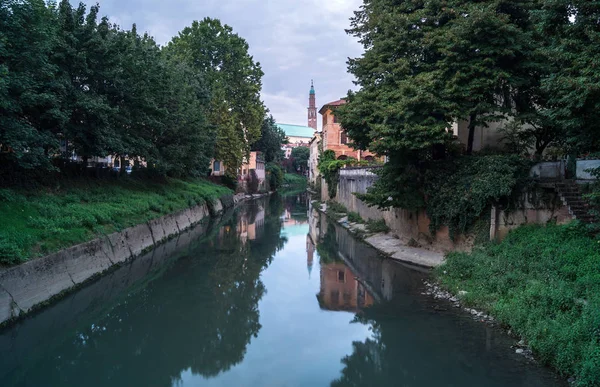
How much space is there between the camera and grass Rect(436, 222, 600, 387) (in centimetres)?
726

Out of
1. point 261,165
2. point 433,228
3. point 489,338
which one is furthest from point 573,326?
point 261,165

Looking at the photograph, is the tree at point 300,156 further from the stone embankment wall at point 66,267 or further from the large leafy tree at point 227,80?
the stone embankment wall at point 66,267

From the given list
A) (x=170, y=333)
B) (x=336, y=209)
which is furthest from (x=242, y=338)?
(x=336, y=209)

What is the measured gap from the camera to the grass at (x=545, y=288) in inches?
286

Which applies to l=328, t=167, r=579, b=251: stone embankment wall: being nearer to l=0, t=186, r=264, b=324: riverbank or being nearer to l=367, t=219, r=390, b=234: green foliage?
l=367, t=219, r=390, b=234: green foliage

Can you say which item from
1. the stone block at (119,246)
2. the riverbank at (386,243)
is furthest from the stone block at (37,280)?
the riverbank at (386,243)

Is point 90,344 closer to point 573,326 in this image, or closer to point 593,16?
point 573,326

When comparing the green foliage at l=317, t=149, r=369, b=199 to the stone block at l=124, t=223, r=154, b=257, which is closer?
the stone block at l=124, t=223, r=154, b=257

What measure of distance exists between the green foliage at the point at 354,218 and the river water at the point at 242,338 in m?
10.7

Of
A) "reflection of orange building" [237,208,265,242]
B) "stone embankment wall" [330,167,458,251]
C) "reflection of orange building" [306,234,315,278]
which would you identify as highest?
"stone embankment wall" [330,167,458,251]

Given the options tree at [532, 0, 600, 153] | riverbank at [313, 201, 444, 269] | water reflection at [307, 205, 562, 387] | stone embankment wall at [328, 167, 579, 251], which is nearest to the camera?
water reflection at [307, 205, 562, 387]

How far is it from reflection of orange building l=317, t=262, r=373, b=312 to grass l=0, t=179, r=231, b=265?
8.12m

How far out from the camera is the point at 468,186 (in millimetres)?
14453

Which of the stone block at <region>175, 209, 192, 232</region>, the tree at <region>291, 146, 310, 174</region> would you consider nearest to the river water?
the stone block at <region>175, 209, 192, 232</region>
